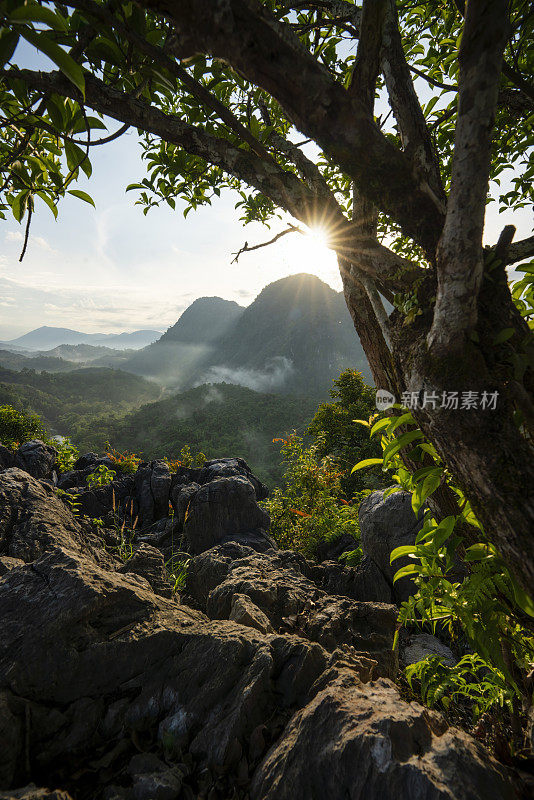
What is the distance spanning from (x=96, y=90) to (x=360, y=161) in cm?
150

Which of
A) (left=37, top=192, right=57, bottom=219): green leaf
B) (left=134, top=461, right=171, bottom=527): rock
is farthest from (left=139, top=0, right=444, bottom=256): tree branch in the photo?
(left=134, top=461, right=171, bottom=527): rock

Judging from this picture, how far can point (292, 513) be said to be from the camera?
954cm

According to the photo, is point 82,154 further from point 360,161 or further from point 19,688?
point 19,688

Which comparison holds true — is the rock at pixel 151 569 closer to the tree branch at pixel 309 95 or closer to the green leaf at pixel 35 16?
the tree branch at pixel 309 95

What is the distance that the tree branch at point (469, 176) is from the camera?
3.61 ft

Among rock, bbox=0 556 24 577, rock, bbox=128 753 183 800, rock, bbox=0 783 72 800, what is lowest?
rock, bbox=0 556 24 577

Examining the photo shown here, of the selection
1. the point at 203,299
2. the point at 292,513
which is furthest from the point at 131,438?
the point at 203,299

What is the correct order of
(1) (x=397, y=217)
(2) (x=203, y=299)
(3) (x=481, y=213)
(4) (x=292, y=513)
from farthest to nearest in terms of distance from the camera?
(2) (x=203, y=299), (4) (x=292, y=513), (1) (x=397, y=217), (3) (x=481, y=213)

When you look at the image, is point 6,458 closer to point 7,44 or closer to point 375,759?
point 7,44

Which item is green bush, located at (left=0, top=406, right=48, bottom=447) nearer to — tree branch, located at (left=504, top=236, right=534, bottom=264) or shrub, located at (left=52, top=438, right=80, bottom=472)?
shrub, located at (left=52, top=438, right=80, bottom=472)

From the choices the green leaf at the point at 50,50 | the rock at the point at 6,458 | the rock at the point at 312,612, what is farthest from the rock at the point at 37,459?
the green leaf at the point at 50,50

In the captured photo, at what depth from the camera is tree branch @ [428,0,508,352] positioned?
1.10m

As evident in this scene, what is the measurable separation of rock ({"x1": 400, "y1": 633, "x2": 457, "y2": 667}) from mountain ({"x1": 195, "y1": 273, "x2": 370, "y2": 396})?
3697 inches

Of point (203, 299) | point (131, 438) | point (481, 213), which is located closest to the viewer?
point (481, 213)
